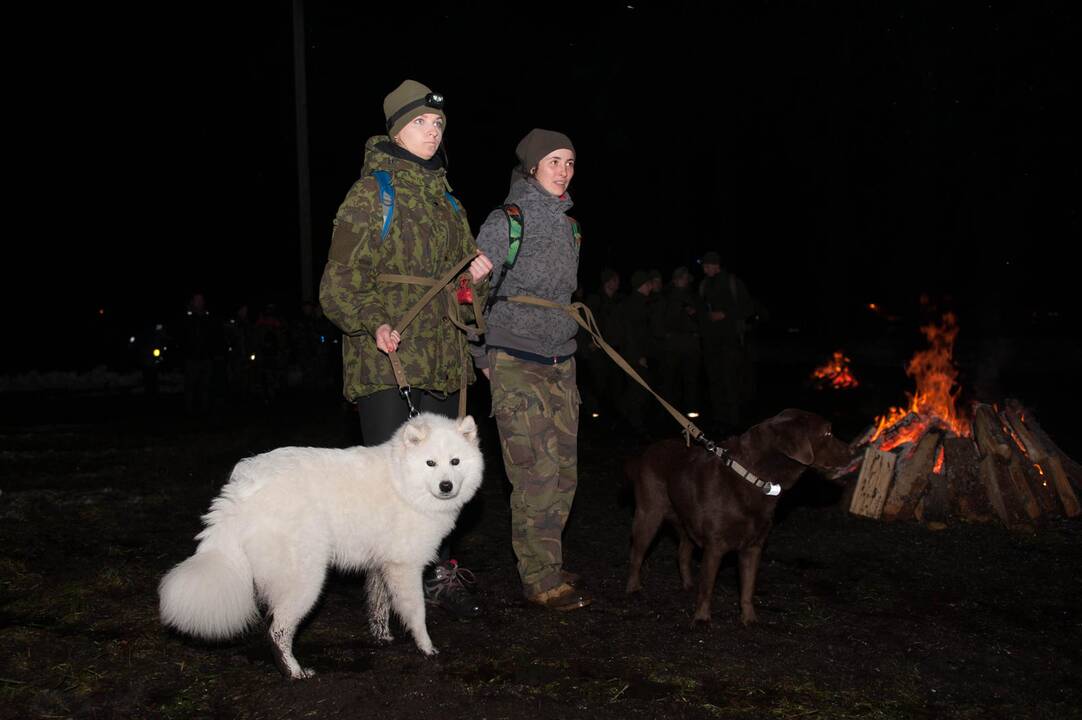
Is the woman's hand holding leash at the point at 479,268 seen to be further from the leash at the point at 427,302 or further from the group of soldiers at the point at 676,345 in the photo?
the group of soldiers at the point at 676,345

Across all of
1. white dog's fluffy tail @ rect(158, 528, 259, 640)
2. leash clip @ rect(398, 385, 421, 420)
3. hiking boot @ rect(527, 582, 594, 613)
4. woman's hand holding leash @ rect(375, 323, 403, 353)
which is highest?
woman's hand holding leash @ rect(375, 323, 403, 353)

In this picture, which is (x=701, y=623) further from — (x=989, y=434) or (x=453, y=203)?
(x=989, y=434)

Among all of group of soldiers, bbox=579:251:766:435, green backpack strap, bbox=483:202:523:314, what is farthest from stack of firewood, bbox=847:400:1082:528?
group of soldiers, bbox=579:251:766:435

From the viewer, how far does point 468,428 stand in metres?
4.36

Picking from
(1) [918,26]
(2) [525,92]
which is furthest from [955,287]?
(2) [525,92]

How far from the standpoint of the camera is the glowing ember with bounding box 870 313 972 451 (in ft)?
24.9

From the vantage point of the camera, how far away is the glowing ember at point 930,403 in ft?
24.9

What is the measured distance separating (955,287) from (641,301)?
24.4m

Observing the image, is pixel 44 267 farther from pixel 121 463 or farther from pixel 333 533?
pixel 333 533

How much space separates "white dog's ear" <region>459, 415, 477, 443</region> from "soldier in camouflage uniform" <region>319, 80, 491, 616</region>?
20.3 inches

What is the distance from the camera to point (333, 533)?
404cm

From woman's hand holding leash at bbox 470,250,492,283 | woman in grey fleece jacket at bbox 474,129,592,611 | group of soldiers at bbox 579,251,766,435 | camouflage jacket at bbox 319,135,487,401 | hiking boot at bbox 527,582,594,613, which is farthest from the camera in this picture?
group of soldiers at bbox 579,251,766,435

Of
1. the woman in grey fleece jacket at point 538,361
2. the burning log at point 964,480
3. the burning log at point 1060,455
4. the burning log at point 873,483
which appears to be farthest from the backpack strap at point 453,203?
the burning log at point 1060,455

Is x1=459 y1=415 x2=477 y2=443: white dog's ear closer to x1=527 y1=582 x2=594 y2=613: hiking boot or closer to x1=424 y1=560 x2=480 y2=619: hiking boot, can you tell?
x1=424 y1=560 x2=480 y2=619: hiking boot
